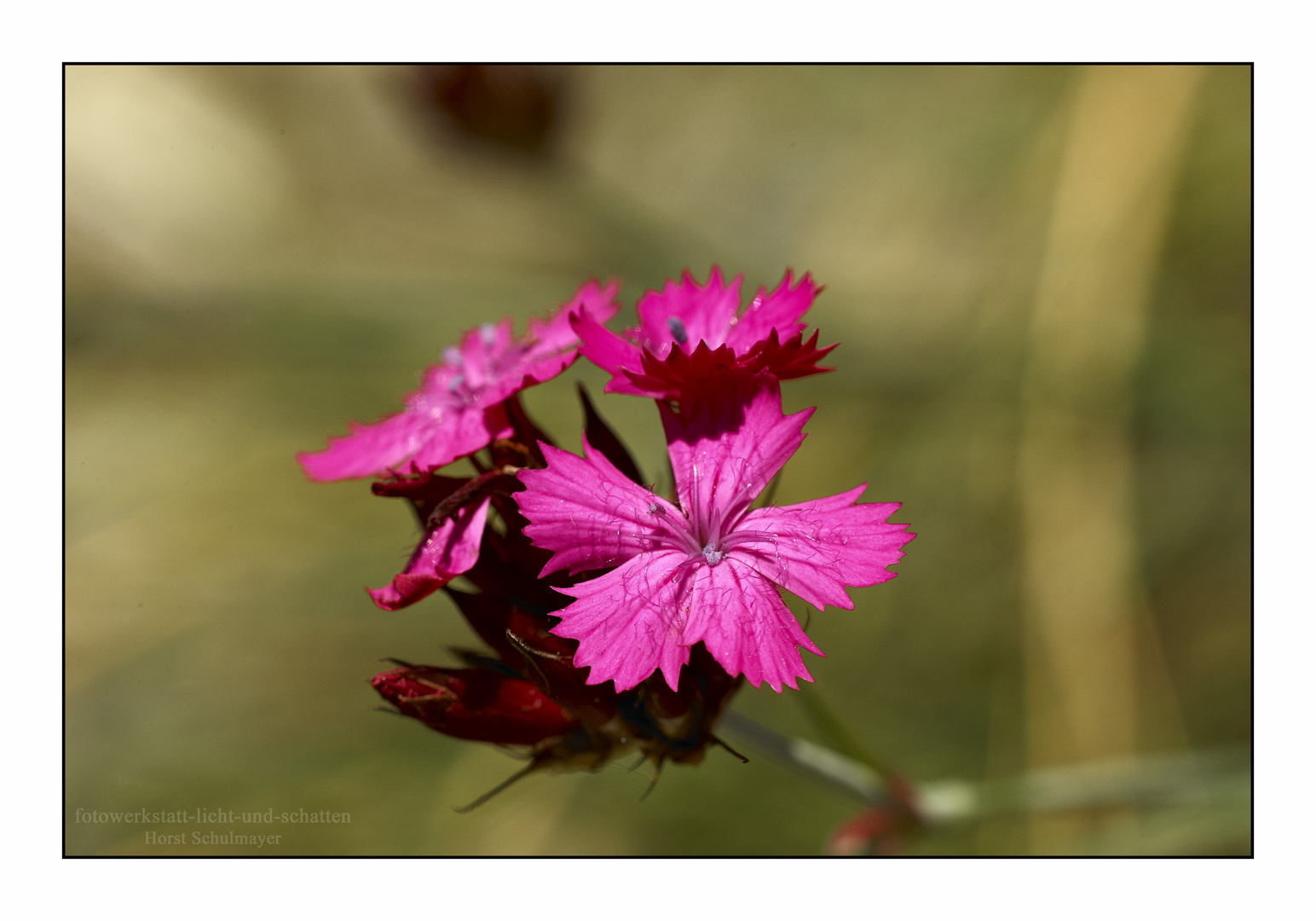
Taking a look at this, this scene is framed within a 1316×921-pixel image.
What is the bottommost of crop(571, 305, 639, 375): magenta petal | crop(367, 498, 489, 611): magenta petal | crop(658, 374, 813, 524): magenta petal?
crop(367, 498, 489, 611): magenta petal

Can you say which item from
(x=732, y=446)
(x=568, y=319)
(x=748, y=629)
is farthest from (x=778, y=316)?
(x=748, y=629)

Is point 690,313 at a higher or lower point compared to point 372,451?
higher

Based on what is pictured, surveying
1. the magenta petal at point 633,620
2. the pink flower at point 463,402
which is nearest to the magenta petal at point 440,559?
the pink flower at point 463,402

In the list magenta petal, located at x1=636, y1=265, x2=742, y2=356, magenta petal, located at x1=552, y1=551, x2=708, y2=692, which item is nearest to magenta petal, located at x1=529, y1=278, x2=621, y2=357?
magenta petal, located at x1=636, y1=265, x2=742, y2=356

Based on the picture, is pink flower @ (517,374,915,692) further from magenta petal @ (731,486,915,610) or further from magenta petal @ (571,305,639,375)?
magenta petal @ (571,305,639,375)

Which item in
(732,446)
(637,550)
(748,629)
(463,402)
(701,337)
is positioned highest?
(701,337)

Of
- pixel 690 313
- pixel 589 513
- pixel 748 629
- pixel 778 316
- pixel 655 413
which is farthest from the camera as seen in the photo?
pixel 655 413

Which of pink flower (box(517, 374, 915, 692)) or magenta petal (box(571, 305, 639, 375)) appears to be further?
magenta petal (box(571, 305, 639, 375))

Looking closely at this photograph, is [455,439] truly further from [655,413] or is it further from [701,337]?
[655,413]

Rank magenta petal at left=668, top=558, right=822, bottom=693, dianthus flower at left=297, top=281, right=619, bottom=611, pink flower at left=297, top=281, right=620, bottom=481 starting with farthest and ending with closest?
1. pink flower at left=297, top=281, right=620, bottom=481
2. dianthus flower at left=297, top=281, right=619, bottom=611
3. magenta petal at left=668, top=558, right=822, bottom=693
